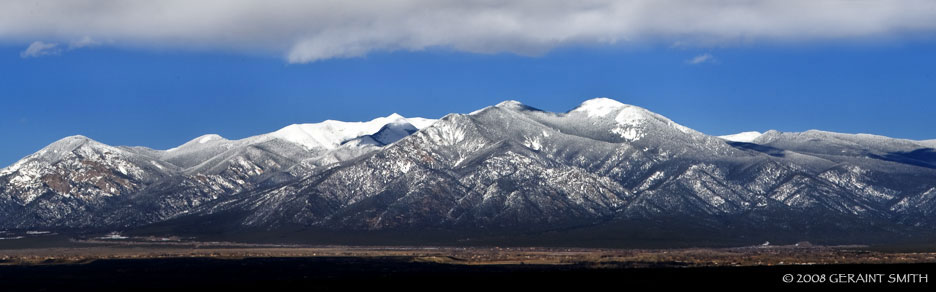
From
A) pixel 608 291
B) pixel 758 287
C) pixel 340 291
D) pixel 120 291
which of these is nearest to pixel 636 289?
pixel 608 291

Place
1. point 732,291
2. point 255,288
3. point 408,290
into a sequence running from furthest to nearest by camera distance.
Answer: point 255,288 < point 408,290 < point 732,291

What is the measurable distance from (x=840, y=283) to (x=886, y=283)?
6.60 metres

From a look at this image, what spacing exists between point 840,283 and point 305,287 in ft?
275

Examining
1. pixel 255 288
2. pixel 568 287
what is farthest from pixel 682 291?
pixel 255 288

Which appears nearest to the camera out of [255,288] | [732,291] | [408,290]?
[732,291]

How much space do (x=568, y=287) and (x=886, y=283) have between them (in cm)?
4739

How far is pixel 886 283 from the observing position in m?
183

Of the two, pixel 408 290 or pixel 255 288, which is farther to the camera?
pixel 255 288

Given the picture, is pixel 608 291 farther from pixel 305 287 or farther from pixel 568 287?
pixel 305 287

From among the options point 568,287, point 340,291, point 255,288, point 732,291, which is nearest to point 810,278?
point 732,291

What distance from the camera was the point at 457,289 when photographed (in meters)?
188

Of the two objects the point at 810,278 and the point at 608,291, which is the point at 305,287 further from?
the point at 810,278

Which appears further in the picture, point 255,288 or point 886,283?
point 255,288

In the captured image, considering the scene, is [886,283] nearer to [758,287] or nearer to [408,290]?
[758,287]
